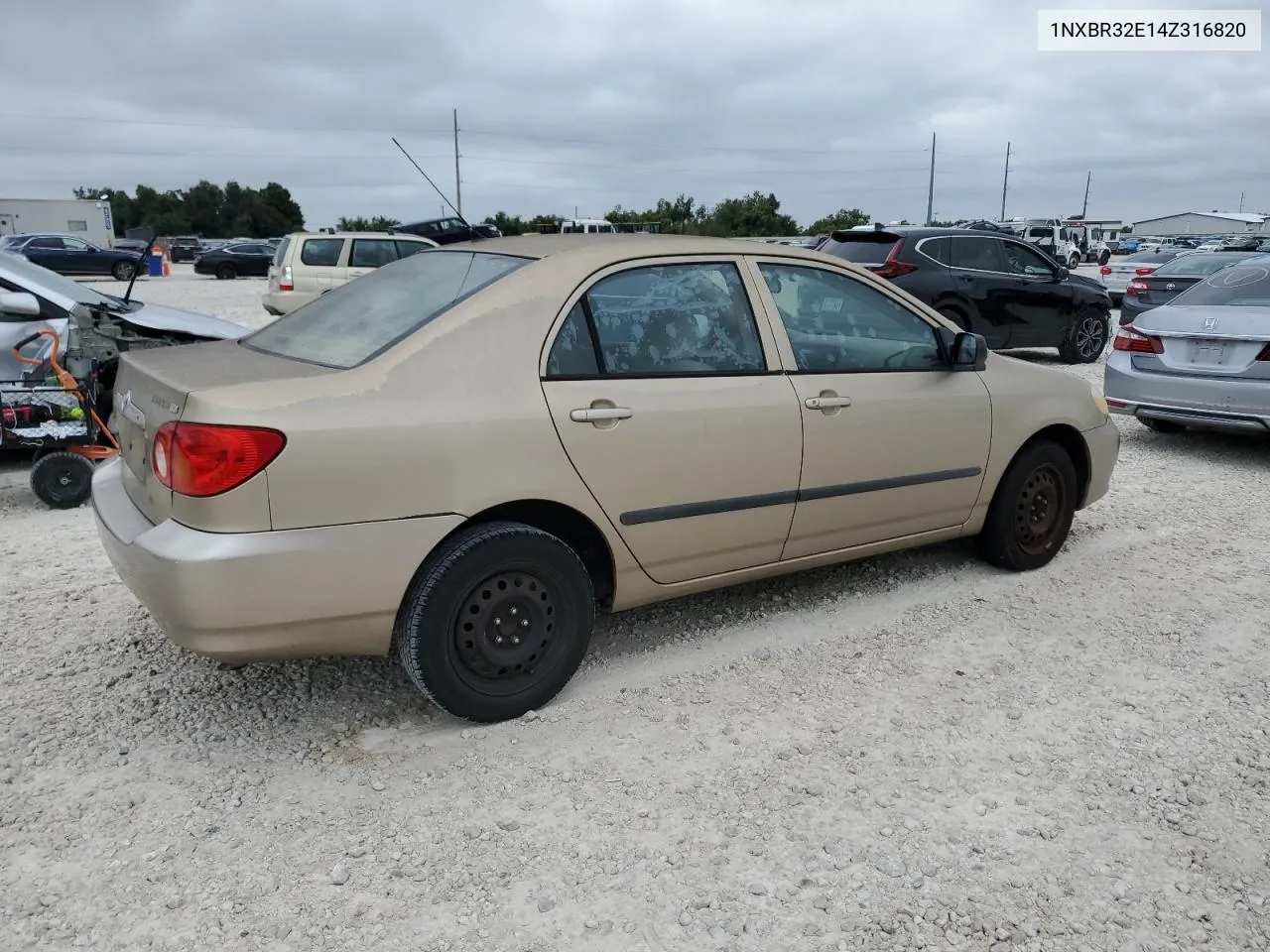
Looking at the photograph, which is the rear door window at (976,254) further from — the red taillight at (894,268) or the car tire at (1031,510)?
the car tire at (1031,510)

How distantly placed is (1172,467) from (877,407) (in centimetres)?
419

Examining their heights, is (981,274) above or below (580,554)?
above

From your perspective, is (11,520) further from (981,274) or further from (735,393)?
(981,274)

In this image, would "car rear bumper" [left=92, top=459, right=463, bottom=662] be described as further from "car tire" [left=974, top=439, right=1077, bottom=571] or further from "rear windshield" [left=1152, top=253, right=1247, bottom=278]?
"rear windshield" [left=1152, top=253, right=1247, bottom=278]

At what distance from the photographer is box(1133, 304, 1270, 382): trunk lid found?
6.63 m

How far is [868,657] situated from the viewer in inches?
151

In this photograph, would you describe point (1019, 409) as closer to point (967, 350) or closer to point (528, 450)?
point (967, 350)

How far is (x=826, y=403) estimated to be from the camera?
379 cm

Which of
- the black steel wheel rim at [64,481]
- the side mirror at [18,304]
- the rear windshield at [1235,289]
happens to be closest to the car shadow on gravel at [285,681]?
the black steel wheel rim at [64,481]

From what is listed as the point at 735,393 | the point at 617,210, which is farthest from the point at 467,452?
the point at 617,210

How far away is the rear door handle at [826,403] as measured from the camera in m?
3.76

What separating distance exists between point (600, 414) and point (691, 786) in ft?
4.03

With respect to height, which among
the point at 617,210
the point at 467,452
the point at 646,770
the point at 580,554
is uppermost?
the point at 617,210

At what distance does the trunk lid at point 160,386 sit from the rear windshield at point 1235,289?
6859mm
